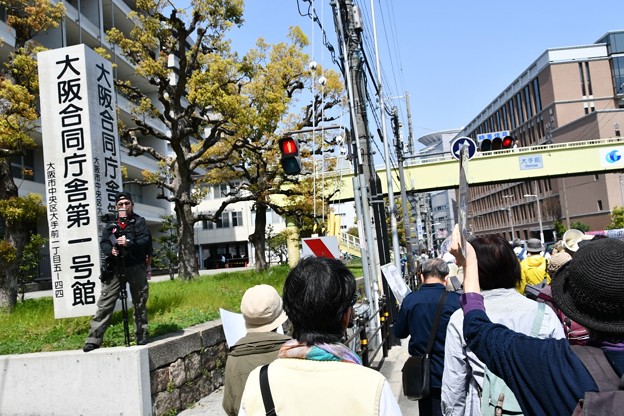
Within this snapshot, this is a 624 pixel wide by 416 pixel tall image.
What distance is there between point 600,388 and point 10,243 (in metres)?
11.9

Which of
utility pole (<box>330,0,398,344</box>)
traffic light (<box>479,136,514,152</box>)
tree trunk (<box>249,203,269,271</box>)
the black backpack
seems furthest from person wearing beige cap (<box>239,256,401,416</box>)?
tree trunk (<box>249,203,269,271</box>)

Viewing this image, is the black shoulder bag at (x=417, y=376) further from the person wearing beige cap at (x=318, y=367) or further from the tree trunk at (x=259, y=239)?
the tree trunk at (x=259, y=239)

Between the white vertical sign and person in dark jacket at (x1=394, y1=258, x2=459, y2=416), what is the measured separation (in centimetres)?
447

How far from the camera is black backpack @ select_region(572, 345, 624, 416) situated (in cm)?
136

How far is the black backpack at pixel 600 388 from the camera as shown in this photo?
136cm

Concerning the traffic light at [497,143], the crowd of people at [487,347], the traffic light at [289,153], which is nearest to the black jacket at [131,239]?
the traffic light at [289,153]

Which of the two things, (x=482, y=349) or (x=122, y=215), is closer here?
(x=482, y=349)

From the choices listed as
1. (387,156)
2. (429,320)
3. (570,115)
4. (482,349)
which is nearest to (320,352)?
(482,349)

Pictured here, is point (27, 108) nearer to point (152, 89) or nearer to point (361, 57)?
point (361, 57)

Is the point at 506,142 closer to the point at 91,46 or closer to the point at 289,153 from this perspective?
the point at 289,153

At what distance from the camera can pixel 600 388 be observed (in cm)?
153

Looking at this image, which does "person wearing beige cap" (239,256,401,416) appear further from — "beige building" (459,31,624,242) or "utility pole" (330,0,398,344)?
"beige building" (459,31,624,242)

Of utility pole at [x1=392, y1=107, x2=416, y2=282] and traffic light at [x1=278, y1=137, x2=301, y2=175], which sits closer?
traffic light at [x1=278, y1=137, x2=301, y2=175]

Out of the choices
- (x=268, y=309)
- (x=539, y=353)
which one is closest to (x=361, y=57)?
(x=268, y=309)
